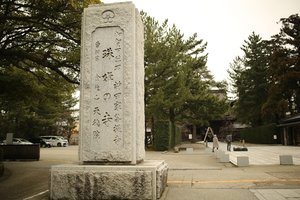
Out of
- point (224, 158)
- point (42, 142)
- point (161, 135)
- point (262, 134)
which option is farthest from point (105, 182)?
point (262, 134)

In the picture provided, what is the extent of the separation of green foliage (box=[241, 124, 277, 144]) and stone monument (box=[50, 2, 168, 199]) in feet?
111

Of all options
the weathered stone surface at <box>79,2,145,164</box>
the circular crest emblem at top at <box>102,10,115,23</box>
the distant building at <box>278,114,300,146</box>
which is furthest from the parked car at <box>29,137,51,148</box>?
the circular crest emblem at top at <box>102,10,115,23</box>

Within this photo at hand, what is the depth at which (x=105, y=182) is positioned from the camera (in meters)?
5.82

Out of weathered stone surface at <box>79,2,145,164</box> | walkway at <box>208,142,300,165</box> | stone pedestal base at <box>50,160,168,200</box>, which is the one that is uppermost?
weathered stone surface at <box>79,2,145,164</box>

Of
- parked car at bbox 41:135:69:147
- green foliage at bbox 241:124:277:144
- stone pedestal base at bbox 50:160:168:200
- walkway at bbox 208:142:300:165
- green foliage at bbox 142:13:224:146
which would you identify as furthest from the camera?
parked car at bbox 41:135:69:147

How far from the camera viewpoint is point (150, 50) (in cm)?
2466

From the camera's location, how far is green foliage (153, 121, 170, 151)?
25.5m

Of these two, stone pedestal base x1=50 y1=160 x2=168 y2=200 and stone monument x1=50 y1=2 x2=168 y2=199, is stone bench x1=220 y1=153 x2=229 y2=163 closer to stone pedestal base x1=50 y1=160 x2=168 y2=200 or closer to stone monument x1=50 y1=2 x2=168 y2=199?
stone monument x1=50 y1=2 x2=168 y2=199

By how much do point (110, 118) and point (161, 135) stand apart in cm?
1961

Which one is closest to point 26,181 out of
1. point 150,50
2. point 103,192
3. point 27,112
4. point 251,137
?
point 103,192

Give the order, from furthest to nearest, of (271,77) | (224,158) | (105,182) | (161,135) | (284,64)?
(271,77), (284,64), (161,135), (224,158), (105,182)

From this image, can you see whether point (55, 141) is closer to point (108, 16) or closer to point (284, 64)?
point (284, 64)

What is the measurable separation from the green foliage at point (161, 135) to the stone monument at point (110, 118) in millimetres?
18660

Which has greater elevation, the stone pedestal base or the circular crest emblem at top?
the circular crest emblem at top
